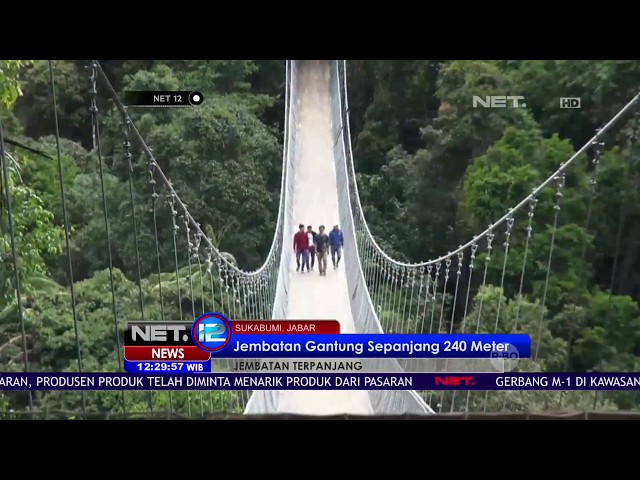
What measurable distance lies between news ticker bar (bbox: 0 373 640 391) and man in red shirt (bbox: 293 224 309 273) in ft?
1.49

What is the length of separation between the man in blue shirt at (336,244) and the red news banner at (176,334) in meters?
0.35

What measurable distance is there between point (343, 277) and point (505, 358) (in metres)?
0.54

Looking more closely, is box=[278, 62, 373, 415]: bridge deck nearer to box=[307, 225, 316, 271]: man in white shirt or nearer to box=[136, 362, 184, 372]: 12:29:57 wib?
box=[307, 225, 316, 271]: man in white shirt

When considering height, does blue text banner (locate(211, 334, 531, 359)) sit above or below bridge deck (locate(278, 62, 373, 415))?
below

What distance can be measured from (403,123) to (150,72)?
28.6 inches

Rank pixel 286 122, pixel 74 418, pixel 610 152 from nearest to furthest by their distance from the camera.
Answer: pixel 74 418 < pixel 610 152 < pixel 286 122

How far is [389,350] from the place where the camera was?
227 centimetres

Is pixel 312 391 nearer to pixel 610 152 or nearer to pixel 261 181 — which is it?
pixel 261 181

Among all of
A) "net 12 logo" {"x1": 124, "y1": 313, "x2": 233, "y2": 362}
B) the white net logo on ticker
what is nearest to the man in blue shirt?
"net 12 logo" {"x1": 124, "y1": 313, "x2": 233, "y2": 362}

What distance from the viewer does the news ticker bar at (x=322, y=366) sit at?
2.26m

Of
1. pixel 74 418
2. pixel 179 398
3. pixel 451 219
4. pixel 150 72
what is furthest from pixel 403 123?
pixel 74 418

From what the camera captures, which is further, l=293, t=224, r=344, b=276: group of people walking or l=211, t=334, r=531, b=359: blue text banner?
l=293, t=224, r=344, b=276: group of people walking

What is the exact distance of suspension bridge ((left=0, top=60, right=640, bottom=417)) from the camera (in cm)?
231

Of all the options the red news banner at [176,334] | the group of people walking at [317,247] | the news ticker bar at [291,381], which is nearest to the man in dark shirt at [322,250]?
the group of people walking at [317,247]
